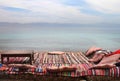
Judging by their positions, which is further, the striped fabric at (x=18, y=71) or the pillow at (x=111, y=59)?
the pillow at (x=111, y=59)

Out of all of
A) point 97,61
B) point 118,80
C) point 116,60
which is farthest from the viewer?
point 97,61

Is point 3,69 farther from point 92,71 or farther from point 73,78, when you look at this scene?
point 92,71

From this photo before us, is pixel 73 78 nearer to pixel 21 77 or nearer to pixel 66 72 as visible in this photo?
pixel 66 72

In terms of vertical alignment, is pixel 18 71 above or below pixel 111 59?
below

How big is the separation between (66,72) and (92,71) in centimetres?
46

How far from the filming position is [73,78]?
15.8 ft

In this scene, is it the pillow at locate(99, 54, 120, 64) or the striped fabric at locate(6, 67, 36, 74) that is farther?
the pillow at locate(99, 54, 120, 64)

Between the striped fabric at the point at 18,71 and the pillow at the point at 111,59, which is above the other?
the pillow at the point at 111,59

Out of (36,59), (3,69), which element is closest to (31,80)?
(3,69)

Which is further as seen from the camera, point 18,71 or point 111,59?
point 111,59

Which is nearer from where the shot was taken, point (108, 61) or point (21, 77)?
point (21, 77)

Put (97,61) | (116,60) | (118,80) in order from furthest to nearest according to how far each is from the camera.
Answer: (97,61) < (116,60) < (118,80)

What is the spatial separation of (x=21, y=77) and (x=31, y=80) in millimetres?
191

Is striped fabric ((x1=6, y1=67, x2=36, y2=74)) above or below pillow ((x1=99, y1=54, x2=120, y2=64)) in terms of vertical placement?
below
